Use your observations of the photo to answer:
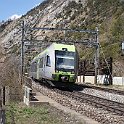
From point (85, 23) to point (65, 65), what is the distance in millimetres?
61899

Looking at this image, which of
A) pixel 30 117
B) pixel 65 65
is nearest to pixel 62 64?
pixel 65 65

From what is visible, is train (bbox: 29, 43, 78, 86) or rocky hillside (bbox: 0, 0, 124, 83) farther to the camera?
rocky hillside (bbox: 0, 0, 124, 83)

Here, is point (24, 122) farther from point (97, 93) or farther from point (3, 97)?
point (97, 93)

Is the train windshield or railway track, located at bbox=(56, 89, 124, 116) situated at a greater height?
the train windshield

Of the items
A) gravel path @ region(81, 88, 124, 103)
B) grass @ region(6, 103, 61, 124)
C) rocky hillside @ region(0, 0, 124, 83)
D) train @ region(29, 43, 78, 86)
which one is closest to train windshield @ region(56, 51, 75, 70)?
train @ region(29, 43, 78, 86)

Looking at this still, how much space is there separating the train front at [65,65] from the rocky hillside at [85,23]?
19.7 metres

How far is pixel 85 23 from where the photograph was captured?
9712 centimetres

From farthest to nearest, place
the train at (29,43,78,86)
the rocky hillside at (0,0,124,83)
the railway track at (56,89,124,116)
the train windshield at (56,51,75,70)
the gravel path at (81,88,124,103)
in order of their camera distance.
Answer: the rocky hillside at (0,0,124,83) → the train windshield at (56,51,75,70) → the train at (29,43,78,86) → the gravel path at (81,88,124,103) → the railway track at (56,89,124,116)

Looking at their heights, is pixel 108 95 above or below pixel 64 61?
below

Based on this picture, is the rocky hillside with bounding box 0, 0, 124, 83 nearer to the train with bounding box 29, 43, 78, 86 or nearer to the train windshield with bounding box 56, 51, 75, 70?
the train with bounding box 29, 43, 78, 86

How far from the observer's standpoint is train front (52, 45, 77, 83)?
35.5m

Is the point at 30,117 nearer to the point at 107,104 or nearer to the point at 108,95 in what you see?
the point at 107,104

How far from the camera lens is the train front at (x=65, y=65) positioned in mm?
35500

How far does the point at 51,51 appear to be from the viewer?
36.2 m
